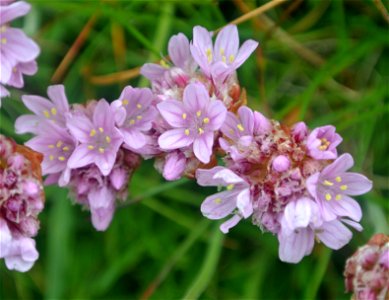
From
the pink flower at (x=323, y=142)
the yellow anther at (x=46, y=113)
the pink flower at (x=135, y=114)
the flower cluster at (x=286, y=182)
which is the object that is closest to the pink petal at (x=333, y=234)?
the flower cluster at (x=286, y=182)

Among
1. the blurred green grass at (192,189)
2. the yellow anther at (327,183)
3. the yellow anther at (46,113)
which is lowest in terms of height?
the blurred green grass at (192,189)

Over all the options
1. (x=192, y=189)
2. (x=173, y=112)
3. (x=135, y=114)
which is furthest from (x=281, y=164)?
(x=192, y=189)

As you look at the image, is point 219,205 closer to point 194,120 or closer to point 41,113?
point 194,120

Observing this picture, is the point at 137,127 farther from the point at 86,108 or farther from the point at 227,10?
the point at 227,10

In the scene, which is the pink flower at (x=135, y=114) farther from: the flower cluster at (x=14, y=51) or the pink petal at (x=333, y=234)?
the pink petal at (x=333, y=234)

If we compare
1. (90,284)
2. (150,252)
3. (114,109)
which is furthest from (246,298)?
(114,109)

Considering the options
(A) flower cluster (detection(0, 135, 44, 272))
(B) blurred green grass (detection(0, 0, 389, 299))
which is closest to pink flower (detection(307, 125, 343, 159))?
(A) flower cluster (detection(0, 135, 44, 272))

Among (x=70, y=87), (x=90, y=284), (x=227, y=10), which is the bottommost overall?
(x=90, y=284)

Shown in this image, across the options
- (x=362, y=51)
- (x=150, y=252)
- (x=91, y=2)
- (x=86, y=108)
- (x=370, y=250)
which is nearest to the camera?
(x=370, y=250)
